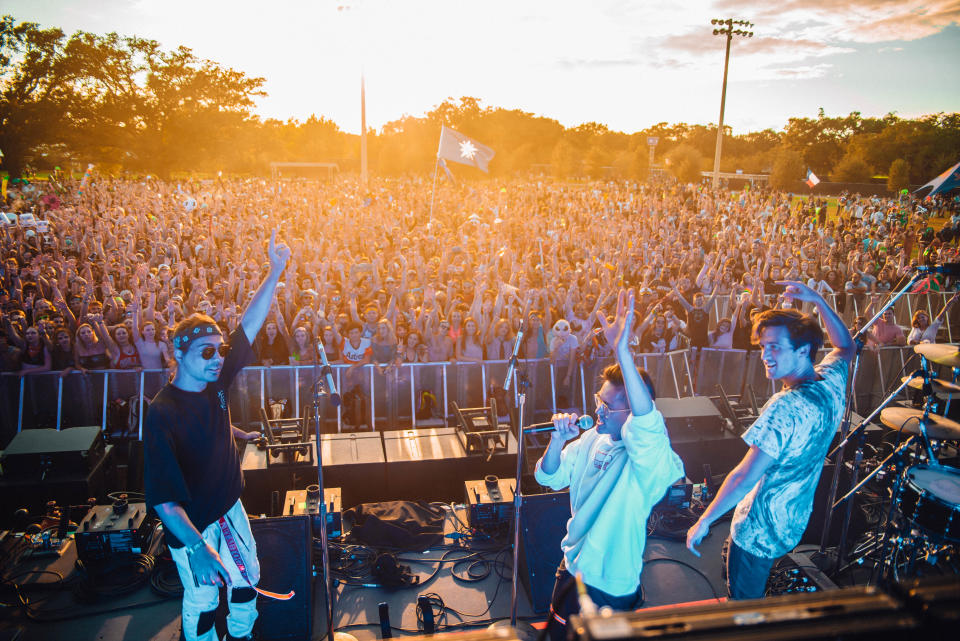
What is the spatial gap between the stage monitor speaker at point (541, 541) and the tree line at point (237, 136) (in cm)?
3697

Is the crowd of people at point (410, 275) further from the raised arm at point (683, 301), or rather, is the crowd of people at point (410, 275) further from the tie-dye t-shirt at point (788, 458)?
the tie-dye t-shirt at point (788, 458)

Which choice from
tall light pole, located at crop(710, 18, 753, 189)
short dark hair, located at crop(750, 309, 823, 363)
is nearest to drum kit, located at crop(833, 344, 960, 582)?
short dark hair, located at crop(750, 309, 823, 363)

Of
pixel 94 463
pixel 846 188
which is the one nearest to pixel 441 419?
pixel 94 463

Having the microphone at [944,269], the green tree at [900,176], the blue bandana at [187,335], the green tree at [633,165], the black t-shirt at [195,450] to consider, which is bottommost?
the black t-shirt at [195,450]

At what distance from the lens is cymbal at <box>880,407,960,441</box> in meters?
4.04

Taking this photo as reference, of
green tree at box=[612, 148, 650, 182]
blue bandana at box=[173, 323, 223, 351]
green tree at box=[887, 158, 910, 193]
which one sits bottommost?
blue bandana at box=[173, 323, 223, 351]

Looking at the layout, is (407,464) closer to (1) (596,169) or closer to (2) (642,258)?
(2) (642,258)

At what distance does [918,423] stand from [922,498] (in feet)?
2.73

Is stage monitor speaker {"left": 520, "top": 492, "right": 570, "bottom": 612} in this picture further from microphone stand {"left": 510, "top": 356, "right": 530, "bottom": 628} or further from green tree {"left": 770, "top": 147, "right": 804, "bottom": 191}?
green tree {"left": 770, "top": 147, "right": 804, "bottom": 191}

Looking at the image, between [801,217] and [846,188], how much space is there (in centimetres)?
2075

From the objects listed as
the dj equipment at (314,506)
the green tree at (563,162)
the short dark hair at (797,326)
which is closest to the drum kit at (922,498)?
the short dark hair at (797,326)

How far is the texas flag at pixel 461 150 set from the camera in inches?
593

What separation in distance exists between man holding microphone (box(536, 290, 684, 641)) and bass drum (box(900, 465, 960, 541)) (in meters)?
2.22

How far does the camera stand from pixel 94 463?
5441mm
